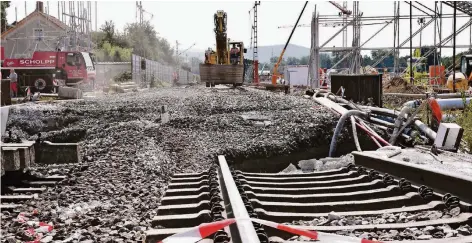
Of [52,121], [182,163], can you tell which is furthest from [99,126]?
[182,163]

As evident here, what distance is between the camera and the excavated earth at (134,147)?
440cm

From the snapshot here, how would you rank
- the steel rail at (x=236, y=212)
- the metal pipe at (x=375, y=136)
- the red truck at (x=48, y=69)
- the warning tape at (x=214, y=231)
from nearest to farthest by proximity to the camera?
1. the steel rail at (x=236, y=212)
2. the warning tape at (x=214, y=231)
3. the metal pipe at (x=375, y=136)
4. the red truck at (x=48, y=69)

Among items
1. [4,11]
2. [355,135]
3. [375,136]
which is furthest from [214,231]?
[4,11]

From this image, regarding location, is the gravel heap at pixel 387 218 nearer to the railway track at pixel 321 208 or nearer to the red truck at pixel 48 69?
the railway track at pixel 321 208

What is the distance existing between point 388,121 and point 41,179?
7478 mm

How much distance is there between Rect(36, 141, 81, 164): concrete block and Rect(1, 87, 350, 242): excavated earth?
0.50 ft

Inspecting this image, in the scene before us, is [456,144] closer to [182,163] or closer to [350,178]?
[350,178]

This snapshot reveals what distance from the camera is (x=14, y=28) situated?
5269 centimetres

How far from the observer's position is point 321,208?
4422 millimetres

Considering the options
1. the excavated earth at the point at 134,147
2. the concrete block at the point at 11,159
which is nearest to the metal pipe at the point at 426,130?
the excavated earth at the point at 134,147

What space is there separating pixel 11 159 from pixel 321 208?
11.3 feet

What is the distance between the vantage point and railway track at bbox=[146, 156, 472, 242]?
3.50m

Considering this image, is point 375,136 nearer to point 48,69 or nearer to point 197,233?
point 197,233

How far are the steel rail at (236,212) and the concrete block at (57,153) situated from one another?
2.67m
